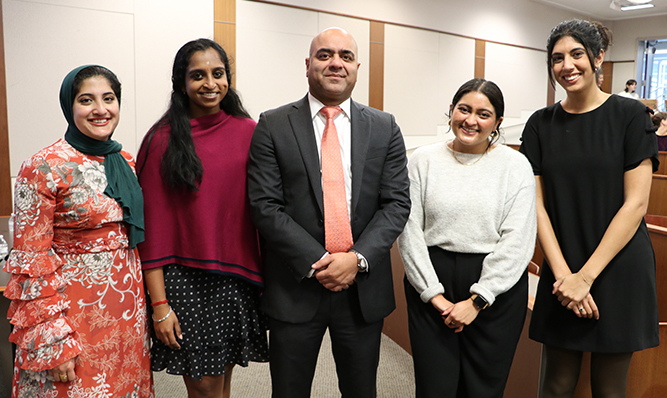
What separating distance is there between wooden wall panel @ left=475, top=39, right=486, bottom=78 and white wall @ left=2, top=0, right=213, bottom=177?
5181 mm

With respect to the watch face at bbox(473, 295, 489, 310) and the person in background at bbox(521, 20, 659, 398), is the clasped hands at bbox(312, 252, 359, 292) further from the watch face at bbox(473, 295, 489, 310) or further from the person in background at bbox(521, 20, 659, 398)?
the person in background at bbox(521, 20, 659, 398)

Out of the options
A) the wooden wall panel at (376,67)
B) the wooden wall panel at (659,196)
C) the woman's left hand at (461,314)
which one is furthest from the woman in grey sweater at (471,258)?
the wooden wall panel at (376,67)

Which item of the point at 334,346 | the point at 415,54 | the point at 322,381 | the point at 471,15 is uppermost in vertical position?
the point at 471,15

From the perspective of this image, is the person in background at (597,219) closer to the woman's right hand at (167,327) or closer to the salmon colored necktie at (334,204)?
the salmon colored necktie at (334,204)

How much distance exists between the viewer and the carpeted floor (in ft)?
8.93

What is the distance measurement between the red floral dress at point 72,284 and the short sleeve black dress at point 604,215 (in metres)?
1.55

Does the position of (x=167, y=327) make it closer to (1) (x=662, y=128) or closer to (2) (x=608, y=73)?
(1) (x=662, y=128)

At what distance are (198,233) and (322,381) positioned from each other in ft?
5.31

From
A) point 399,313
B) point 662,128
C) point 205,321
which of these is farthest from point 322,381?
point 662,128

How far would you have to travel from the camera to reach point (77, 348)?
1439 millimetres

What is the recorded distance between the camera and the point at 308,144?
1.66 meters

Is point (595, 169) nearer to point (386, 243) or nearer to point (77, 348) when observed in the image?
point (386, 243)

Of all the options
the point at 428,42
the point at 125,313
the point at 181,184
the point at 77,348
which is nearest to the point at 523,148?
the point at 181,184

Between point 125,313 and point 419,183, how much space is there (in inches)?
43.6
